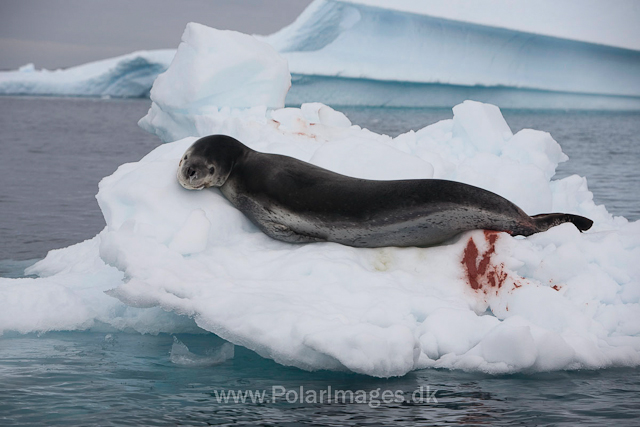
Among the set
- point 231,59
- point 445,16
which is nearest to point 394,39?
point 445,16

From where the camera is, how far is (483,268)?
4.23 meters

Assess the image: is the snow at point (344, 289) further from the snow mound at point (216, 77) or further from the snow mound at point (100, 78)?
the snow mound at point (100, 78)

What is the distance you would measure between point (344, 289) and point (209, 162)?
4.34ft

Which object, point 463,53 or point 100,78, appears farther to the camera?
point 100,78

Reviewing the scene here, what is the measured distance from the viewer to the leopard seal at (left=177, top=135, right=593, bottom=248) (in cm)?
426

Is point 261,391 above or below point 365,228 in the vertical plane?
below

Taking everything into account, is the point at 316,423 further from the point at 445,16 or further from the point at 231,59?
the point at 445,16

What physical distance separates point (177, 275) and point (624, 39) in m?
25.5

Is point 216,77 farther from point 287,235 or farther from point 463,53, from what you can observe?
point 463,53

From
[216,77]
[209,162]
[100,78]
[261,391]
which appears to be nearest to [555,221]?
[209,162]

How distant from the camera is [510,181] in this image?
5711 millimetres

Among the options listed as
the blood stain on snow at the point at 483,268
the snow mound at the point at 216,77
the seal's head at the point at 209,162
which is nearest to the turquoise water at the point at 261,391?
the blood stain on snow at the point at 483,268

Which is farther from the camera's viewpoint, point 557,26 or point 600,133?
point 557,26

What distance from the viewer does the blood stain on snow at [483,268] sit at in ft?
13.8
